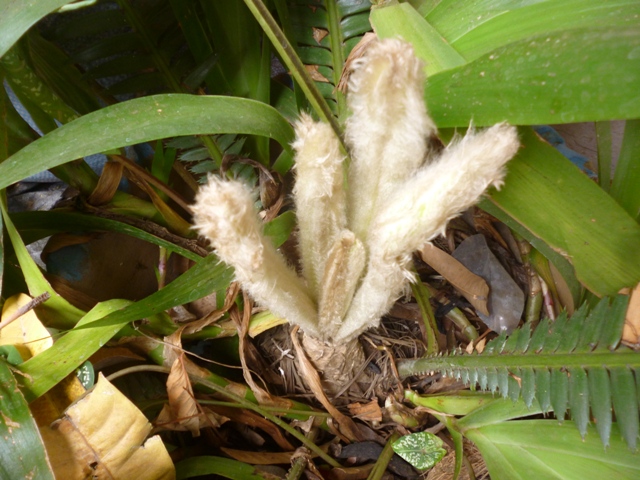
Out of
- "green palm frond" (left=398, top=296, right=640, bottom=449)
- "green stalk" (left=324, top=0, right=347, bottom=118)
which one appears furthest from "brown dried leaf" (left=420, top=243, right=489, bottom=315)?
"green stalk" (left=324, top=0, right=347, bottom=118)

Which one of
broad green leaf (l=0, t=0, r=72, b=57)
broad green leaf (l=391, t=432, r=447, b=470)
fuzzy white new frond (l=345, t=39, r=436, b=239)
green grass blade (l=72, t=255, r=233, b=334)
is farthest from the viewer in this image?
broad green leaf (l=391, t=432, r=447, b=470)

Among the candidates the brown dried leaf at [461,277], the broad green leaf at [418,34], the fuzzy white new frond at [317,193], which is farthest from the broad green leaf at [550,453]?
the broad green leaf at [418,34]

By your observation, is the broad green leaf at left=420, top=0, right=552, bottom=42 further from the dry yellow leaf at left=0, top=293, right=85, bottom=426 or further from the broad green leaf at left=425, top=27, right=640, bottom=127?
the dry yellow leaf at left=0, top=293, right=85, bottom=426

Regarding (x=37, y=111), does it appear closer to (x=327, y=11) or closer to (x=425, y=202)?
(x=327, y=11)

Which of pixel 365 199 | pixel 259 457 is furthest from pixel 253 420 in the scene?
pixel 365 199

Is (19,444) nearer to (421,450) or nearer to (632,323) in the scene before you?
(421,450)
